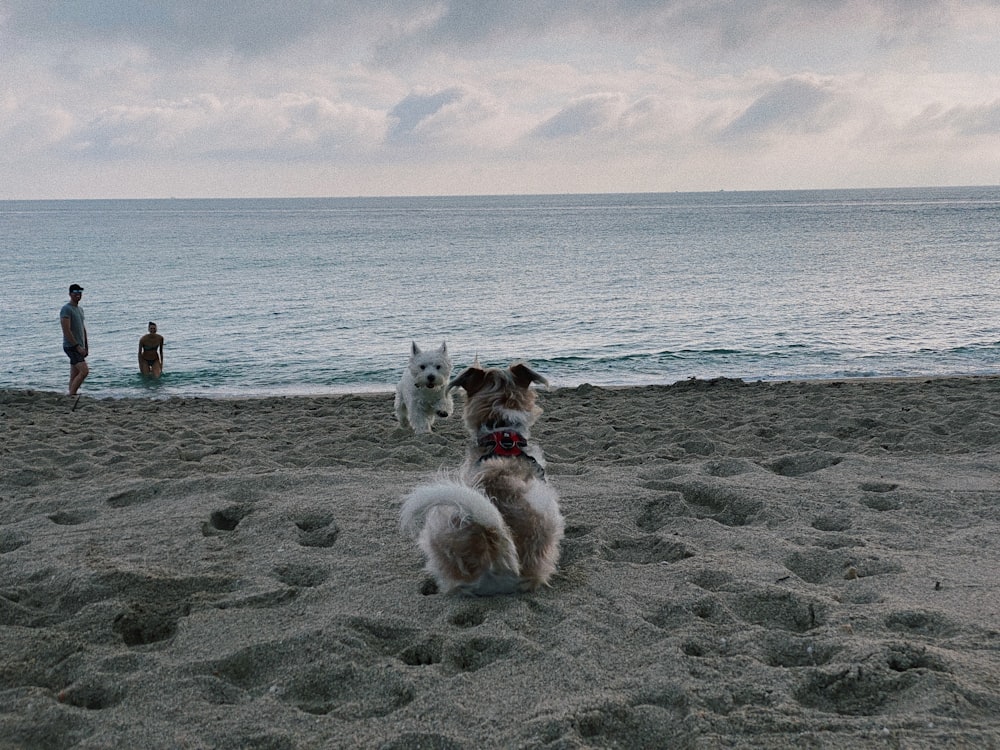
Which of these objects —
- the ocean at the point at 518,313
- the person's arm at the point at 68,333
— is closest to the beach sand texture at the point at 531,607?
the person's arm at the point at 68,333

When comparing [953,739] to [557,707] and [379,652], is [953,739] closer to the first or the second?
[557,707]

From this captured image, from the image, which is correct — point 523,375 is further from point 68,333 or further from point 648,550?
point 68,333

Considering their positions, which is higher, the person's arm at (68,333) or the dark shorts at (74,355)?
the person's arm at (68,333)

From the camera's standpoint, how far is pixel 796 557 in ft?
14.4

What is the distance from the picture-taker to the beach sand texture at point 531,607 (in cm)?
281

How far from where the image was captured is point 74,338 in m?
13.5

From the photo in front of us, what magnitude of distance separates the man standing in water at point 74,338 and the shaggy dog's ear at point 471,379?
1074 cm

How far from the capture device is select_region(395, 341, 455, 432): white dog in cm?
873

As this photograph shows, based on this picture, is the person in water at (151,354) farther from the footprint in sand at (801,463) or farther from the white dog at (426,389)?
the footprint in sand at (801,463)

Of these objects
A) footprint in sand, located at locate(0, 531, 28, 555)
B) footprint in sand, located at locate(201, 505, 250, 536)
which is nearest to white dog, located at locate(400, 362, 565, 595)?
footprint in sand, located at locate(201, 505, 250, 536)

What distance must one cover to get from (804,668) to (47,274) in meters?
45.2

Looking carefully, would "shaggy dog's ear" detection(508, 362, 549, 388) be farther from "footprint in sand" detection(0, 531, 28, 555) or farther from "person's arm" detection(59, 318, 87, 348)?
"person's arm" detection(59, 318, 87, 348)

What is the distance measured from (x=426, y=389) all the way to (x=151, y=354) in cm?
972

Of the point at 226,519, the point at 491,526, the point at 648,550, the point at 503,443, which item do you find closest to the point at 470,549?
the point at 491,526
